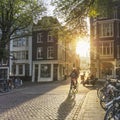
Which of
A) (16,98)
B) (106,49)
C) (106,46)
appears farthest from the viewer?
(106,46)

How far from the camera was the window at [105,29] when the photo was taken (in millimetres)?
65375

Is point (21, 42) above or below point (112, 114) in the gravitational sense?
above

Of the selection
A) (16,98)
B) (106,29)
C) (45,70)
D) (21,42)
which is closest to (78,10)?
(16,98)

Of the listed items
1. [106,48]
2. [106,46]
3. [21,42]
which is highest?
[21,42]

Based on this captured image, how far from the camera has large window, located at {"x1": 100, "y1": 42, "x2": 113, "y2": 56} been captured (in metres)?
64.4

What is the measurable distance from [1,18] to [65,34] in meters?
21.5

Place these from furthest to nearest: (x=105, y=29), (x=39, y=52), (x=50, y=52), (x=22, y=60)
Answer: (x=22, y=60) → (x=39, y=52) → (x=50, y=52) → (x=105, y=29)

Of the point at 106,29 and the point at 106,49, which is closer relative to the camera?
the point at 106,49

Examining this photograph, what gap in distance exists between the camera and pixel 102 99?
17.5 m

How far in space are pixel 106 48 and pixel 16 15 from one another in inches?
936

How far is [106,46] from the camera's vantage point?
214 ft

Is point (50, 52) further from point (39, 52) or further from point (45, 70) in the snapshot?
point (45, 70)

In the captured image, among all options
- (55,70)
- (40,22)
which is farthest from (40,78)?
(40,22)

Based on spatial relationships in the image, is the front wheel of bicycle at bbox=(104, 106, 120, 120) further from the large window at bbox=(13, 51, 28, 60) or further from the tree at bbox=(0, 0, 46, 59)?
the large window at bbox=(13, 51, 28, 60)
